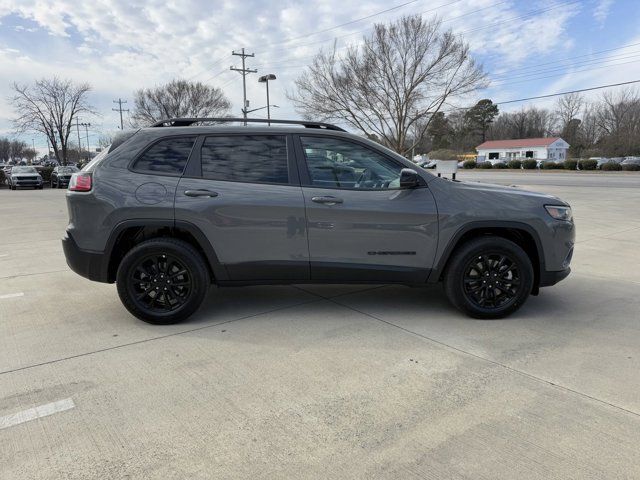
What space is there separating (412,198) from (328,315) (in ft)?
4.46

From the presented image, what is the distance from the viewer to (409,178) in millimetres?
3998

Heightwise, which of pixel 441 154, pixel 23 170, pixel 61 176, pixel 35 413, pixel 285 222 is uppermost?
pixel 441 154

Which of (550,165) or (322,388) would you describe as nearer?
(322,388)

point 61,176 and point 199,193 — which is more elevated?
point 61,176

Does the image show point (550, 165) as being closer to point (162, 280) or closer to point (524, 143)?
point (524, 143)

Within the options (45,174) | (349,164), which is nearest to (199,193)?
(349,164)

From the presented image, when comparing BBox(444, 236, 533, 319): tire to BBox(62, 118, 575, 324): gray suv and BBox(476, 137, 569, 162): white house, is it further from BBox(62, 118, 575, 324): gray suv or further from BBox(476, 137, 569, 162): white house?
BBox(476, 137, 569, 162): white house

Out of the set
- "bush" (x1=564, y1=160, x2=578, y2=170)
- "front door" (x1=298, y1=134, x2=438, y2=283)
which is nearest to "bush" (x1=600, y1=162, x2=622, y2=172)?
"bush" (x1=564, y1=160, x2=578, y2=170)

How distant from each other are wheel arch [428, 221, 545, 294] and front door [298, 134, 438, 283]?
0.43 ft

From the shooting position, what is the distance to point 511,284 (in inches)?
167

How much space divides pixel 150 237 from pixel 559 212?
379 cm

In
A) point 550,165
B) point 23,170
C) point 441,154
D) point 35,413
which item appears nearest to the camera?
point 35,413

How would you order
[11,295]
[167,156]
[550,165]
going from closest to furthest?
1. [167,156]
2. [11,295]
3. [550,165]

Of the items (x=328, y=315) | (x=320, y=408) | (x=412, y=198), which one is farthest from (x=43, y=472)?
(x=412, y=198)
